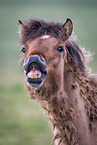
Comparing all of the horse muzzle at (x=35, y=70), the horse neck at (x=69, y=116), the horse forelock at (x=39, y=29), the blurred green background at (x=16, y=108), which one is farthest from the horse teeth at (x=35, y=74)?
the blurred green background at (x=16, y=108)

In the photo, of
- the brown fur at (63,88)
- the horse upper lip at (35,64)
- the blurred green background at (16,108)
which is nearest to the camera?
the horse upper lip at (35,64)

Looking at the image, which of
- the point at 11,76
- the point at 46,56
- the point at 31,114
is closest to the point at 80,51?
the point at 46,56

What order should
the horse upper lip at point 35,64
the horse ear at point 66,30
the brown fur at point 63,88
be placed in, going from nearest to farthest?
the horse upper lip at point 35,64 < the brown fur at point 63,88 < the horse ear at point 66,30

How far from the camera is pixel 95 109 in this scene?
4465 millimetres

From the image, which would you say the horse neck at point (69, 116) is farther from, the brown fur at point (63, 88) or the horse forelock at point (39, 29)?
the horse forelock at point (39, 29)

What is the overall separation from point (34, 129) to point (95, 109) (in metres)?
7.29

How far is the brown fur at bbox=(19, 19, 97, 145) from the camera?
411 cm

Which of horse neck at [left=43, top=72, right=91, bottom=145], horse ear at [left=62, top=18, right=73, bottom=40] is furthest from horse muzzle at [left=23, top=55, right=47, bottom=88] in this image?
horse ear at [left=62, top=18, right=73, bottom=40]

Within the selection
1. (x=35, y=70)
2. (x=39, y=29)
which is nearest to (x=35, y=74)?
(x=35, y=70)

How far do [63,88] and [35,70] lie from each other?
55 cm

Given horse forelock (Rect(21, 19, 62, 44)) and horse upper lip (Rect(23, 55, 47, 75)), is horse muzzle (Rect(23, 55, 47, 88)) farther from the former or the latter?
horse forelock (Rect(21, 19, 62, 44))

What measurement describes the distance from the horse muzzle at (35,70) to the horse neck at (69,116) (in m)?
0.38

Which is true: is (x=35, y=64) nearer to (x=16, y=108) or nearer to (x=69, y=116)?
(x=69, y=116)

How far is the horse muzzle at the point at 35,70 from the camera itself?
3.91 metres
